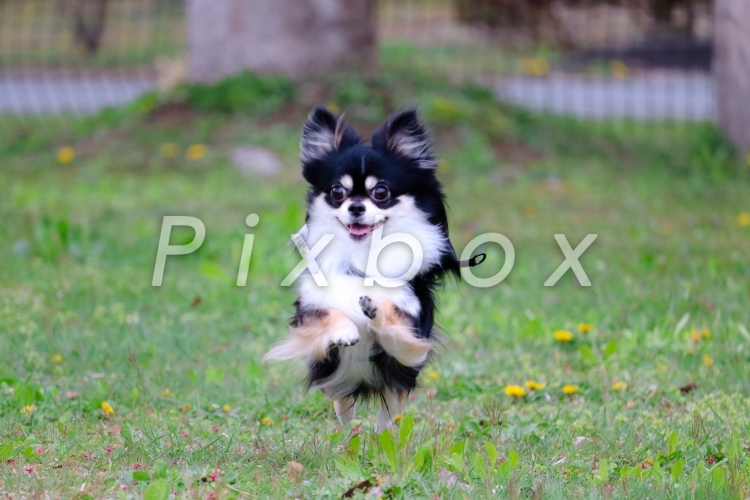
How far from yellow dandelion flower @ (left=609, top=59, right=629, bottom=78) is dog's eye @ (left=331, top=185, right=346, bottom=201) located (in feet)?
42.6

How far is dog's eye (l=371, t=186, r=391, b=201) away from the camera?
3482mm

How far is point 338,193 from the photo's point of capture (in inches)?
138

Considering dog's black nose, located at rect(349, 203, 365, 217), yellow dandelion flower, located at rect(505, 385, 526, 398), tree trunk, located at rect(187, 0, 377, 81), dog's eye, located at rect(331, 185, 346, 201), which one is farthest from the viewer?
tree trunk, located at rect(187, 0, 377, 81)

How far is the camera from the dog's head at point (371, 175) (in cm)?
346

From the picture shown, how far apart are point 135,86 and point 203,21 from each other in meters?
5.59

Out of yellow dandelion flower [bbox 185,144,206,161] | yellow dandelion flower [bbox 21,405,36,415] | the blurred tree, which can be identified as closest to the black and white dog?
yellow dandelion flower [bbox 21,405,36,415]

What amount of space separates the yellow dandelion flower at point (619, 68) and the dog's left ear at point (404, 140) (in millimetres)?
12711

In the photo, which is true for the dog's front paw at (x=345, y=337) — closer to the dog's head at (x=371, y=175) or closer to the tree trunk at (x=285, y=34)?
the dog's head at (x=371, y=175)

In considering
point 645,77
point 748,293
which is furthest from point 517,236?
point 645,77

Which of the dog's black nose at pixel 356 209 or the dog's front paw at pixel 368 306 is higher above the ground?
the dog's black nose at pixel 356 209

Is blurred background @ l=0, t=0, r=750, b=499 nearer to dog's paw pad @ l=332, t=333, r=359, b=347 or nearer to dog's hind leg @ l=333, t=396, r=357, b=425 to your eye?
dog's hind leg @ l=333, t=396, r=357, b=425

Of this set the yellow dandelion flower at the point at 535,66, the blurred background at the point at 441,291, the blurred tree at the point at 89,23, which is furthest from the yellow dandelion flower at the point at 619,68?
the blurred tree at the point at 89,23

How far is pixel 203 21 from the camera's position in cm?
1032

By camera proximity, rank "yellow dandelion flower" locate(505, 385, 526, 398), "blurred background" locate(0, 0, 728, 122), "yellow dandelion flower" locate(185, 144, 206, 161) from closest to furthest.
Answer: "yellow dandelion flower" locate(505, 385, 526, 398) → "yellow dandelion flower" locate(185, 144, 206, 161) → "blurred background" locate(0, 0, 728, 122)
